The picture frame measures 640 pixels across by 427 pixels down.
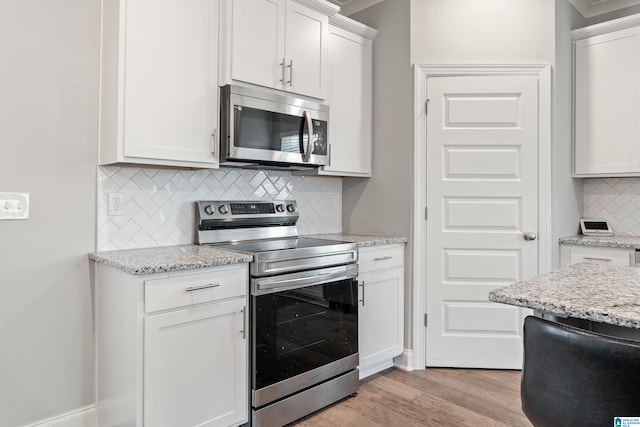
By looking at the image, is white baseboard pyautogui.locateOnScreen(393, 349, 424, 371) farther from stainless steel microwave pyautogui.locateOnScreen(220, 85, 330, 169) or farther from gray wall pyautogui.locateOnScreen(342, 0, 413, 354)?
stainless steel microwave pyautogui.locateOnScreen(220, 85, 330, 169)

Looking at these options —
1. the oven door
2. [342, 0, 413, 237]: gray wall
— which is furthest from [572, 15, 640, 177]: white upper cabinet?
the oven door

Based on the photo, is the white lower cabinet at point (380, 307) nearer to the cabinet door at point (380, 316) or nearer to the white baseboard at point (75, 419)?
the cabinet door at point (380, 316)

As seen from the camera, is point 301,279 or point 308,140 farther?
point 308,140

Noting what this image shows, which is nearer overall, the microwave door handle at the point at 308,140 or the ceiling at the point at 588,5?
the microwave door handle at the point at 308,140

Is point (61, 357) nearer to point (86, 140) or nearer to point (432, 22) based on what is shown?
point (86, 140)

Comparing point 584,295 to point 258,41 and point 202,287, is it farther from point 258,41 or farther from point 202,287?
point 258,41

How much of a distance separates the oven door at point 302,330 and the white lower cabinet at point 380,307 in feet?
0.47

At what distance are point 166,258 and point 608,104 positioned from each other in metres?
3.24

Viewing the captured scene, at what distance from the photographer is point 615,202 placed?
3408mm

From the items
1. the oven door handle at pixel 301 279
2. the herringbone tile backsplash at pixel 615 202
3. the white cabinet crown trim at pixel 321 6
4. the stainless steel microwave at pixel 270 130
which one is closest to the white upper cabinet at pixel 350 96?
the white cabinet crown trim at pixel 321 6

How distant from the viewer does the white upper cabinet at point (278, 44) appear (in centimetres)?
231

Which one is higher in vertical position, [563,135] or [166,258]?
[563,135]

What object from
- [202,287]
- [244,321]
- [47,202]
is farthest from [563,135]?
[47,202]

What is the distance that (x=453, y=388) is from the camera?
8.76ft
